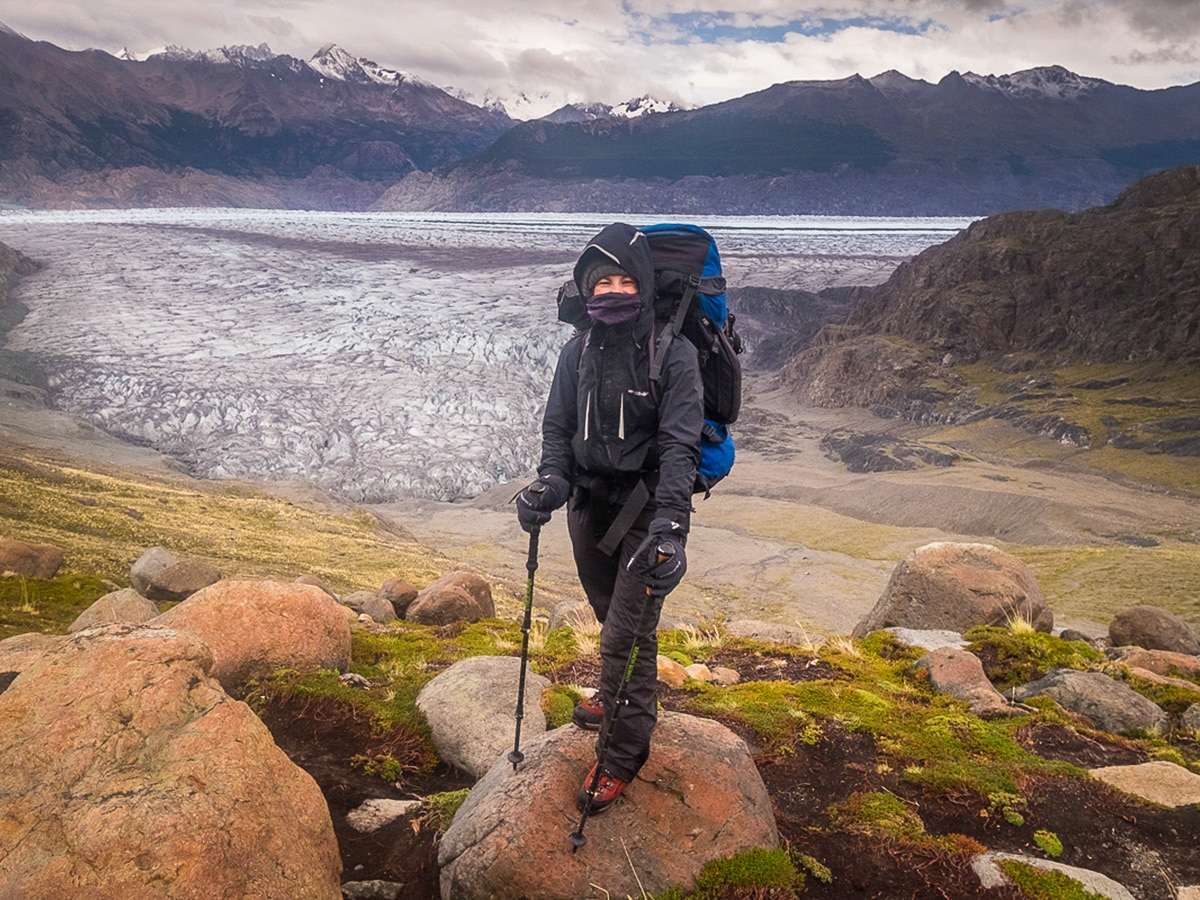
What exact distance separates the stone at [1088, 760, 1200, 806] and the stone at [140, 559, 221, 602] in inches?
551

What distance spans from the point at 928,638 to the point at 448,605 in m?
8.26

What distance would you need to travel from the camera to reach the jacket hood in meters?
4.92

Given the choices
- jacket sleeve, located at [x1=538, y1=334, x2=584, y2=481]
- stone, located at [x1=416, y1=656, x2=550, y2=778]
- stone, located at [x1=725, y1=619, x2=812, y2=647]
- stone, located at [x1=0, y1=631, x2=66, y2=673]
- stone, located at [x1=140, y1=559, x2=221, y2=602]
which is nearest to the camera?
jacket sleeve, located at [x1=538, y1=334, x2=584, y2=481]

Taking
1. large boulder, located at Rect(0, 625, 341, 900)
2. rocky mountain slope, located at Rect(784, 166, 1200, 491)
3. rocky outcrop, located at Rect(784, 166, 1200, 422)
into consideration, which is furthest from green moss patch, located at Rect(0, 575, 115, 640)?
rocky outcrop, located at Rect(784, 166, 1200, 422)

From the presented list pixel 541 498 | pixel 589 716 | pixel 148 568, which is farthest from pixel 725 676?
pixel 148 568

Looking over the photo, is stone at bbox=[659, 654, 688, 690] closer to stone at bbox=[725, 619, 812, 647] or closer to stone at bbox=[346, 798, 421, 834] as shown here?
stone at bbox=[346, 798, 421, 834]

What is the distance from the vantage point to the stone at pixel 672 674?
8.69 m

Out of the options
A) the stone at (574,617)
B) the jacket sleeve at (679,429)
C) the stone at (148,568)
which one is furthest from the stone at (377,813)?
the stone at (148,568)

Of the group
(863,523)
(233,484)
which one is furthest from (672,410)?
(863,523)

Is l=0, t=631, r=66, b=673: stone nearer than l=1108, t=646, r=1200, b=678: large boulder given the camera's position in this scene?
Yes

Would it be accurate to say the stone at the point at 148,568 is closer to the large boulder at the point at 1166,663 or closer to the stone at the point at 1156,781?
the stone at the point at 1156,781

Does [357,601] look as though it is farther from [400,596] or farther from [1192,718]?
[1192,718]

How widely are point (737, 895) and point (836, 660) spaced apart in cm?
653

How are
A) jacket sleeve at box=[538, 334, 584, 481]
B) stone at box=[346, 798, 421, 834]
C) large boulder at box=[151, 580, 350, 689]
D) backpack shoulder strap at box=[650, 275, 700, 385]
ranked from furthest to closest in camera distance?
large boulder at box=[151, 580, 350, 689] → stone at box=[346, 798, 421, 834] → jacket sleeve at box=[538, 334, 584, 481] → backpack shoulder strap at box=[650, 275, 700, 385]
